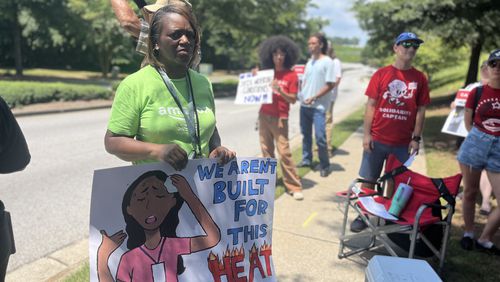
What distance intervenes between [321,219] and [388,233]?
120 cm

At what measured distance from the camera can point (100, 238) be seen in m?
1.74

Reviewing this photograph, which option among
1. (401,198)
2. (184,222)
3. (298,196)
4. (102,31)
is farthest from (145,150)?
(102,31)

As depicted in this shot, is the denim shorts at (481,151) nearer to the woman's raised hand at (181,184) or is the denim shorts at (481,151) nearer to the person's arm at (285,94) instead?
the person's arm at (285,94)

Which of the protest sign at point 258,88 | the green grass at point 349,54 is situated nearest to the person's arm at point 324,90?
the protest sign at point 258,88

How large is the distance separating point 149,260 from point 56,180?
15.6 feet

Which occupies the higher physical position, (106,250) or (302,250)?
(106,250)

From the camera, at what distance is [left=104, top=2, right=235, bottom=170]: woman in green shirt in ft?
5.97

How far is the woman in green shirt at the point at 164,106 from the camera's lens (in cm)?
182

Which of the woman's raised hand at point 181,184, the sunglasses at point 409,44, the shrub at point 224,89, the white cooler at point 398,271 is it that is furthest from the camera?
the shrub at point 224,89

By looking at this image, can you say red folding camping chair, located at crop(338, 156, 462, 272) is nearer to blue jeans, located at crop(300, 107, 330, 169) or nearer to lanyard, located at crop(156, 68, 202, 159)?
lanyard, located at crop(156, 68, 202, 159)

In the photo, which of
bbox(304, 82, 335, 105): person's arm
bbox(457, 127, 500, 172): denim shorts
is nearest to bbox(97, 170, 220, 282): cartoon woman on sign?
bbox(457, 127, 500, 172): denim shorts

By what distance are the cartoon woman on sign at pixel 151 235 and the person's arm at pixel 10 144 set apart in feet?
1.65

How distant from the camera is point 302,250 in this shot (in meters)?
3.86

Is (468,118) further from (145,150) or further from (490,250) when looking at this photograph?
(145,150)
